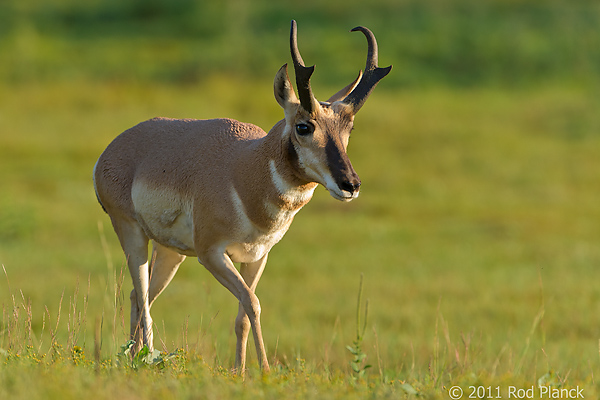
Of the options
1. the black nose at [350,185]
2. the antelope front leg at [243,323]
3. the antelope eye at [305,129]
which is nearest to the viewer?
the black nose at [350,185]

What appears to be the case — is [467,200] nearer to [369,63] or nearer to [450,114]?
[450,114]

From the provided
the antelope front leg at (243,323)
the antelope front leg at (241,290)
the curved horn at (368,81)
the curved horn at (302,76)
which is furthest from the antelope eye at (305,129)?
the antelope front leg at (243,323)

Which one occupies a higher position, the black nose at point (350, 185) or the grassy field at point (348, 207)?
the black nose at point (350, 185)

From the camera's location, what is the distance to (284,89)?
5645 millimetres

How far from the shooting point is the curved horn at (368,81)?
5.80 m

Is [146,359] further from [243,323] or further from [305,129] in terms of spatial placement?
[305,129]

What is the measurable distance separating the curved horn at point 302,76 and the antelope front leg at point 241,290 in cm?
125

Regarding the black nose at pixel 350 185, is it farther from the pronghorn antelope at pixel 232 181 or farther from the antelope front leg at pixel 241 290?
the antelope front leg at pixel 241 290

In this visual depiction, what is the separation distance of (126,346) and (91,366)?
1.17 feet

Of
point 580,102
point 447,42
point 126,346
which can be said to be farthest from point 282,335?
point 447,42

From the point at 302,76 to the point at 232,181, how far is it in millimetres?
1048

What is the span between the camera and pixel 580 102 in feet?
126

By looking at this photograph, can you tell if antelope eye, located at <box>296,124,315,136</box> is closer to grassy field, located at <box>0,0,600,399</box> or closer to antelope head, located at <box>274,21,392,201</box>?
antelope head, located at <box>274,21,392,201</box>

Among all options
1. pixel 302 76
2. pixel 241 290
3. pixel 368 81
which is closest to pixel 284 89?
Answer: pixel 302 76
